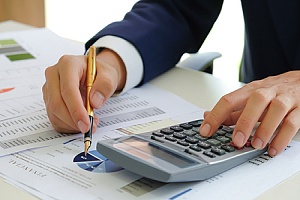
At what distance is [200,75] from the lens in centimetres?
98

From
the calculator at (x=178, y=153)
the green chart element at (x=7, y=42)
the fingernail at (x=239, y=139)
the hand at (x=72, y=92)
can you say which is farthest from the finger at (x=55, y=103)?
the green chart element at (x=7, y=42)

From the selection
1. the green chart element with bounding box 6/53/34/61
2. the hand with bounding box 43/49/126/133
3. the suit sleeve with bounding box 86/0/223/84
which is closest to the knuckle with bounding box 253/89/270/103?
the hand with bounding box 43/49/126/133

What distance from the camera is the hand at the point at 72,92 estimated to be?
2.14 feet

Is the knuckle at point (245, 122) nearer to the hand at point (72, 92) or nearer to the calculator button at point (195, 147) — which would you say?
the calculator button at point (195, 147)

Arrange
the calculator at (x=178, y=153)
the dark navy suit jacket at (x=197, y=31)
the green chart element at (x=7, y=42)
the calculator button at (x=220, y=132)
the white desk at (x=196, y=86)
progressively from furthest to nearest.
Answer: the green chart element at (x=7, y=42)
the dark navy suit jacket at (x=197, y=31)
the white desk at (x=196, y=86)
the calculator button at (x=220, y=132)
the calculator at (x=178, y=153)

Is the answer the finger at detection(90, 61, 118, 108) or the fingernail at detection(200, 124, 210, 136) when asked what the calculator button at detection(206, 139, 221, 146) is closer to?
the fingernail at detection(200, 124, 210, 136)

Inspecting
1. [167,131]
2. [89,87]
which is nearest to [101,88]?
[89,87]

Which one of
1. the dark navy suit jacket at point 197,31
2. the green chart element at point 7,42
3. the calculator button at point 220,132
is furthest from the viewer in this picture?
the green chart element at point 7,42

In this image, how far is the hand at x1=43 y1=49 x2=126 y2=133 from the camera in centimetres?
65

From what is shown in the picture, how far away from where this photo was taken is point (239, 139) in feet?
1.99

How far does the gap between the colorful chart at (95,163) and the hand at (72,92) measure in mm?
43

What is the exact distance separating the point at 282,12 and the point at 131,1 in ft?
4.75

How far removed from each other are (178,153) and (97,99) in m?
0.17

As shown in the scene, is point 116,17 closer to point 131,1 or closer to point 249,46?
point 131,1
